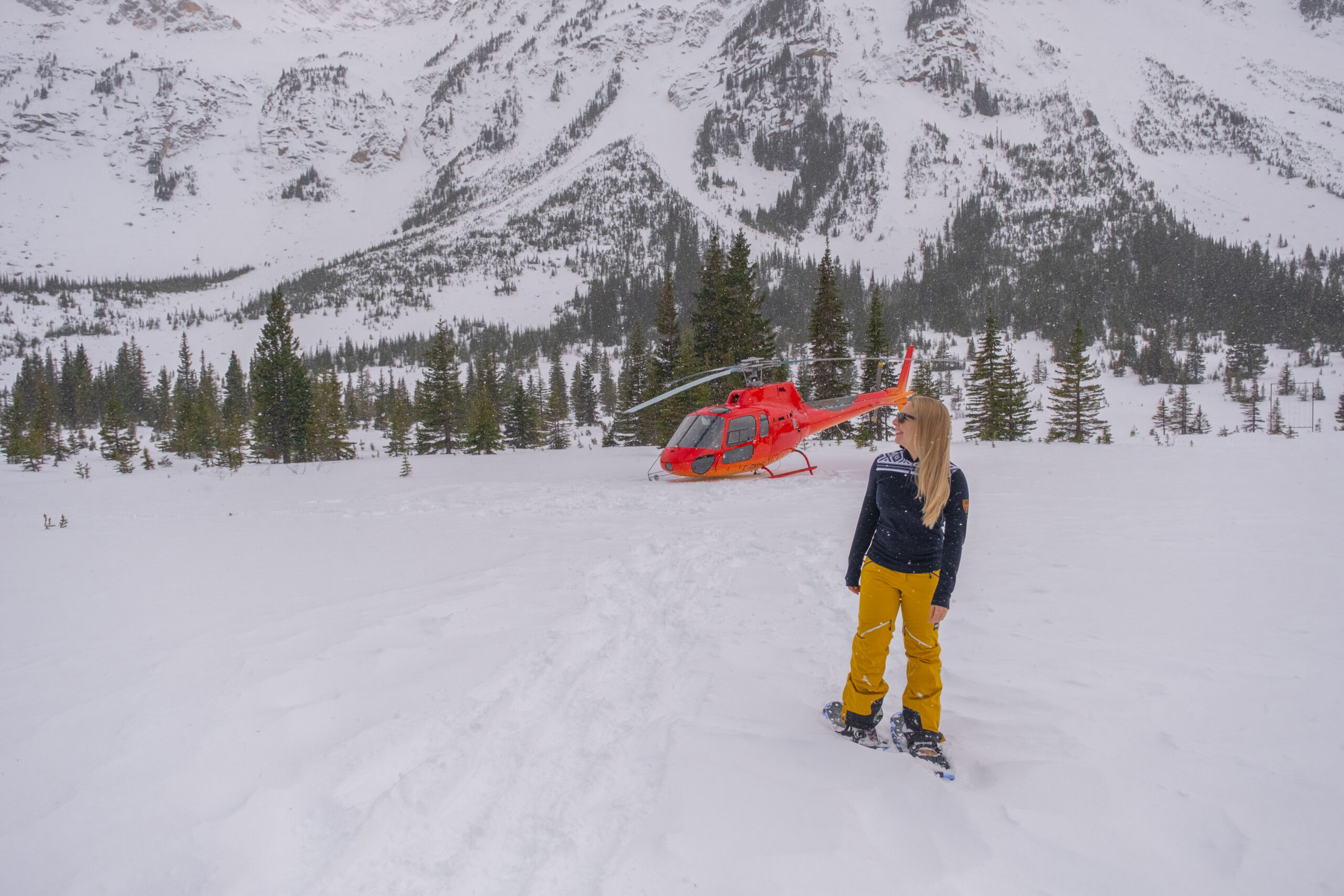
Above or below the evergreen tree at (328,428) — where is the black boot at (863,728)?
below

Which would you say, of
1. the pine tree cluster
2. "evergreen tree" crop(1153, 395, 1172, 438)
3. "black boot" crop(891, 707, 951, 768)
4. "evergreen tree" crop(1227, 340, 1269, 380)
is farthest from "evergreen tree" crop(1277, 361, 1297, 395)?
"black boot" crop(891, 707, 951, 768)

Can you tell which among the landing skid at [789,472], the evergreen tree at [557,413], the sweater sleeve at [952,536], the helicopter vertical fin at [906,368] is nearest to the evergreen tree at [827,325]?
the helicopter vertical fin at [906,368]

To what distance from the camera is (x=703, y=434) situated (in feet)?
45.5

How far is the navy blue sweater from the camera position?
11.3 ft

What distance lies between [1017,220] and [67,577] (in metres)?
186

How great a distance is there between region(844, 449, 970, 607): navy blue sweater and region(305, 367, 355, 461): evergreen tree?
3403 centimetres

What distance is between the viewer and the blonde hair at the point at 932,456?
3367 mm

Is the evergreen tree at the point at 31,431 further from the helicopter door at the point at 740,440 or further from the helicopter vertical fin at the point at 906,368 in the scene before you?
the helicopter vertical fin at the point at 906,368

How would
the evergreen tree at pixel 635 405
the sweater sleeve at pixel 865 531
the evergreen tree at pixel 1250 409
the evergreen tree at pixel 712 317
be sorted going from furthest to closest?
the evergreen tree at pixel 1250 409
the evergreen tree at pixel 635 405
the evergreen tree at pixel 712 317
the sweater sleeve at pixel 865 531

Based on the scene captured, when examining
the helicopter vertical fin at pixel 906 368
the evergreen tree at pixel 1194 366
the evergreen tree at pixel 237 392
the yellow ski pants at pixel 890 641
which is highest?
the evergreen tree at pixel 1194 366

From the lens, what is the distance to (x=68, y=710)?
347 centimetres

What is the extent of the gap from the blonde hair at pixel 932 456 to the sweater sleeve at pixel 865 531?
11.7 inches

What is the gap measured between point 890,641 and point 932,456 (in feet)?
3.78

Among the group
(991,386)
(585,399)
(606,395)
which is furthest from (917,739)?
(606,395)
